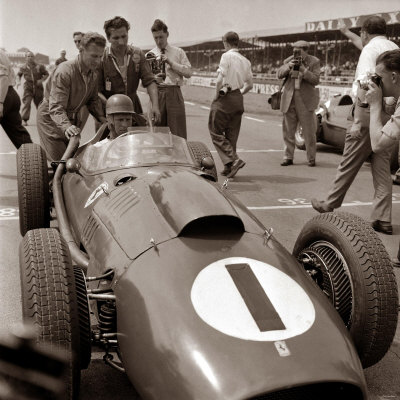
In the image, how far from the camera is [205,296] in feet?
9.20

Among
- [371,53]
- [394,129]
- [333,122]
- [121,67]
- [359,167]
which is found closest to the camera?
[394,129]

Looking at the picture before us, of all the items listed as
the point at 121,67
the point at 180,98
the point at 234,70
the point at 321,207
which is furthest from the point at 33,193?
the point at 234,70

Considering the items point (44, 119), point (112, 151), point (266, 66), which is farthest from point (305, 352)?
point (266, 66)

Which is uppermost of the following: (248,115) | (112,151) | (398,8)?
(398,8)

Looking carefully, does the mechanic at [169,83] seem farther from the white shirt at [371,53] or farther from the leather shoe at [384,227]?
the leather shoe at [384,227]

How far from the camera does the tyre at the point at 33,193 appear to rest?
527 cm

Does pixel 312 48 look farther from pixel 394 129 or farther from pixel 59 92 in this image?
pixel 394 129

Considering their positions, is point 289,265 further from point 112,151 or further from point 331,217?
point 112,151

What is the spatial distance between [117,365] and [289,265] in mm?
1012

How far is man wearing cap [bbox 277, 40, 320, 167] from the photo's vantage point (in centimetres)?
945

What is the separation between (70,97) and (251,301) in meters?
4.05

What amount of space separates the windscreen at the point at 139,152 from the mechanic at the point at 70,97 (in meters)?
1.15

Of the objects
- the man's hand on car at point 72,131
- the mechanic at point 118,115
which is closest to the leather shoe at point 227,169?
the man's hand on car at point 72,131

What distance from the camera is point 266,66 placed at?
32.7 meters
